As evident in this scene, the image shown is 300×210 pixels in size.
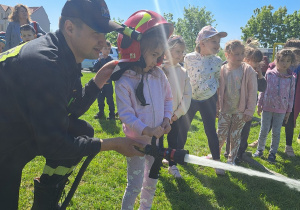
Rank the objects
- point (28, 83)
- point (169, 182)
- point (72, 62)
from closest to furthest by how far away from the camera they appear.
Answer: point (28, 83), point (72, 62), point (169, 182)

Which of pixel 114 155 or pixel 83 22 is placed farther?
pixel 114 155

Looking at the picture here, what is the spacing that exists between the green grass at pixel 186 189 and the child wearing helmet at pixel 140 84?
995 mm

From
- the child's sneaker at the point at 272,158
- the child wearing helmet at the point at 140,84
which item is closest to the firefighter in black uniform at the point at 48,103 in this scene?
the child wearing helmet at the point at 140,84

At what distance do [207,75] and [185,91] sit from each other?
621 mm

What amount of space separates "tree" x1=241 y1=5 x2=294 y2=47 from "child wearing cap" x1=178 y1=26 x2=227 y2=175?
41.5 metres

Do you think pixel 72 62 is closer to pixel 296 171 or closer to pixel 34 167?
pixel 34 167

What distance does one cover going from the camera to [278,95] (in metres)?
5.20

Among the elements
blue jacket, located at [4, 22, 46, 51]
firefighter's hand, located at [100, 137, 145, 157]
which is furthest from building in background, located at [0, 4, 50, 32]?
firefighter's hand, located at [100, 137, 145, 157]

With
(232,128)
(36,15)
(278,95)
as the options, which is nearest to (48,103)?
(232,128)

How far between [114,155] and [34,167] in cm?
144

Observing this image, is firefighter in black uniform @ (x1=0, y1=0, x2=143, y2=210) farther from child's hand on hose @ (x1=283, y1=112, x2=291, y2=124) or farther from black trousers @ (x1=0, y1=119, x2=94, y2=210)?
child's hand on hose @ (x1=283, y1=112, x2=291, y2=124)

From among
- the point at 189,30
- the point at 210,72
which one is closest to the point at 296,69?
the point at 210,72

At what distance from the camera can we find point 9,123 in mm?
1933

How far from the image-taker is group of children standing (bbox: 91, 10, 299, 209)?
2.58 meters
